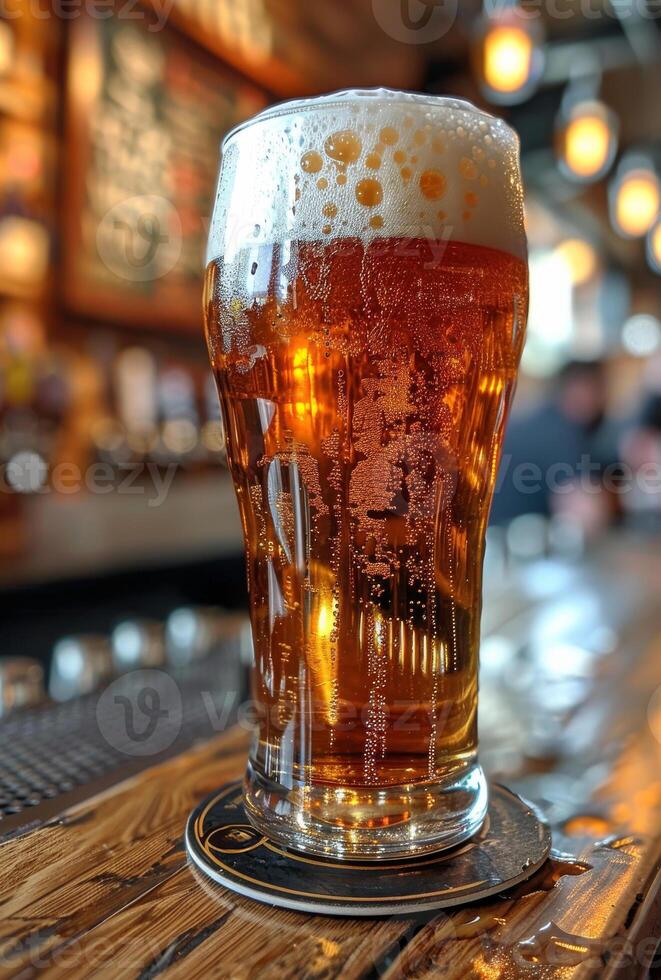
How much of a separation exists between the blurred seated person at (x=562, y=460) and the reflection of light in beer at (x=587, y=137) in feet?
5.60

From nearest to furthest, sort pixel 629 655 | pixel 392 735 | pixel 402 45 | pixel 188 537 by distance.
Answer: pixel 392 735
pixel 629 655
pixel 188 537
pixel 402 45

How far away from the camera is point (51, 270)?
14.3 ft

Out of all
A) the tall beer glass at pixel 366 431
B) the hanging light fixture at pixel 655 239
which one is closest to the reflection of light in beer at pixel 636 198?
the hanging light fixture at pixel 655 239

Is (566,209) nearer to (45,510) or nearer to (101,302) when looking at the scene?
(101,302)

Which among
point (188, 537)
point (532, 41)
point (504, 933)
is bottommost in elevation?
point (188, 537)

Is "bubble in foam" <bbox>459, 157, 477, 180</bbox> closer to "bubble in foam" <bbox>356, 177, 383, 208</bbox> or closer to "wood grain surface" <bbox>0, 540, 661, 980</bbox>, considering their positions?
"bubble in foam" <bbox>356, 177, 383, 208</bbox>

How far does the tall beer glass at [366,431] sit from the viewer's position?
2.01ft

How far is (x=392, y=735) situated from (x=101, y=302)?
4.10 m

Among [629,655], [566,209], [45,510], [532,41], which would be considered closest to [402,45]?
[532,41]

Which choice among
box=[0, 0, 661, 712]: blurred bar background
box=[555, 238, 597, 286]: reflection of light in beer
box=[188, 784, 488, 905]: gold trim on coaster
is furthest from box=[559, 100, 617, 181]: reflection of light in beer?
box=[188, 784, 488, 905]: gold trim on coaster

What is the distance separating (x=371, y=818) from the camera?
0.60m

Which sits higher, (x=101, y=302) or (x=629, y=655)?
(x=101, y=302)

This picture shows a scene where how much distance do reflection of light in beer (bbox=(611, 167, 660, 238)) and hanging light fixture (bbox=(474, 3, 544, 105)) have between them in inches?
55.5

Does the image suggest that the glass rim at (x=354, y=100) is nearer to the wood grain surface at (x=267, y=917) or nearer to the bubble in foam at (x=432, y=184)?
the bubble in foam at (x=432, y=184)
